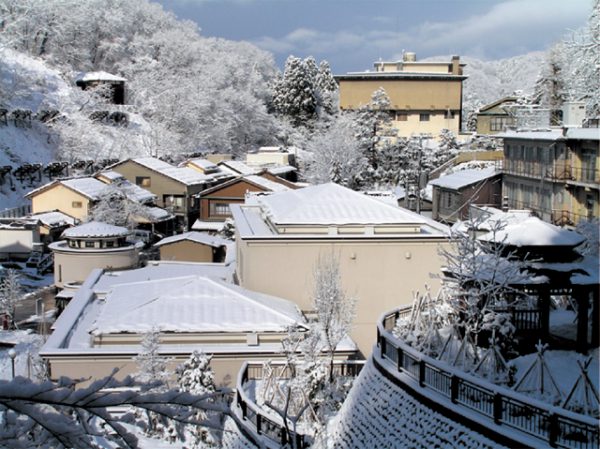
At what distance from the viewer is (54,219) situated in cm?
3512

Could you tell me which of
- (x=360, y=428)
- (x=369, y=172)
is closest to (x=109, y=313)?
(x=360, y=428)

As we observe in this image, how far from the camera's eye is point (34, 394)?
2.71m

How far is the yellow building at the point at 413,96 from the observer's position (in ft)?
191

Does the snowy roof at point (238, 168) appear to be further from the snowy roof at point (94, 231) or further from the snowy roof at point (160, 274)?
the snowy roof at point (160, 274)

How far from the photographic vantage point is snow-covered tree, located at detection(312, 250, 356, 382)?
15.9 metres

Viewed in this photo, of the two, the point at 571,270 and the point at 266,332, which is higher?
the point at 571,270

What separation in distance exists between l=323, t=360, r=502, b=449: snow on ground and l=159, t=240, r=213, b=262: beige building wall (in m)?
Answer: 20.0

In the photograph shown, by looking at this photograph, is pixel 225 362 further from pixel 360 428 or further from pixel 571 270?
pixel 571 270

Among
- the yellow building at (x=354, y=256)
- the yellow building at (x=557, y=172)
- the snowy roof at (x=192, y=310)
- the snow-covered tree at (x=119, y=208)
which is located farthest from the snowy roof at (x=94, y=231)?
the yellow building at (x=557, y=172)

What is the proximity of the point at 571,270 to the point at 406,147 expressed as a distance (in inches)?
1424

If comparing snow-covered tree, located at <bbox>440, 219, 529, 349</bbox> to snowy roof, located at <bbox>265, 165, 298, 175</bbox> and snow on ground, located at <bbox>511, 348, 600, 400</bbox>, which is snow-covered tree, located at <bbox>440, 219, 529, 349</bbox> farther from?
snowy roof, located at <bbox>265, 165, 298, 175</bbox>

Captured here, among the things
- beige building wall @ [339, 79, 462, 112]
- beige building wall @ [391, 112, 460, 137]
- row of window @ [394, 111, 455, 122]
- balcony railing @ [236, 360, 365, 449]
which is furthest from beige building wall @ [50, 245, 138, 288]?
row of window @ [394, 111, 455, 122]

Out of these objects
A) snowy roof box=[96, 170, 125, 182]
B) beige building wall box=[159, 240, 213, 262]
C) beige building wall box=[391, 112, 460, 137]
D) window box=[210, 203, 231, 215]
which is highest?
beige building wall box=[391, 112, 460, 137]

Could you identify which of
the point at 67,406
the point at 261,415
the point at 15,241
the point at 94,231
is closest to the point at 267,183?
the point at 94,231
